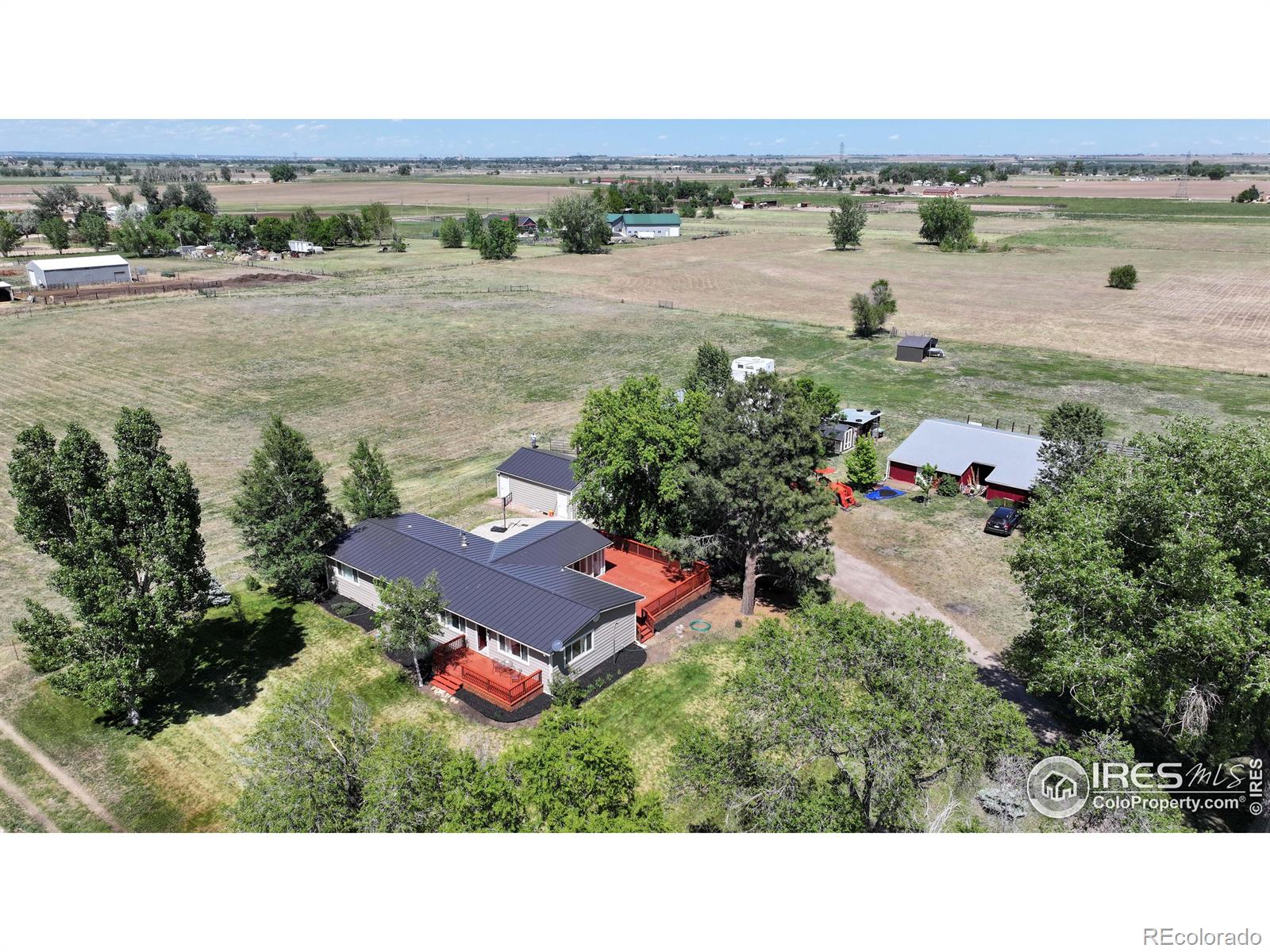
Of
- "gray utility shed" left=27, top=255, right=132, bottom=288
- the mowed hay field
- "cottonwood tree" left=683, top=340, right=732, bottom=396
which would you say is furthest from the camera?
"gray utility shed" left=27, top=255, right=132, bottom=288

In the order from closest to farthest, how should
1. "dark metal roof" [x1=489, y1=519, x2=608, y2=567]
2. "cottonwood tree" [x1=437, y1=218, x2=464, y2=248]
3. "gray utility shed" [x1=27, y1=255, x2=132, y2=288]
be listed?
"dark metal roof" [x1=489, y1=519, x2=608, y2=567] → "gray utility shed" [x1=27, y1=255, x2=132, y2=288] → "cottonwood tree" [x1=437, y1=218, x2=464, y2=248]

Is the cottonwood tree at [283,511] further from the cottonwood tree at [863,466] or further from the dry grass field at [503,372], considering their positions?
the cottonwood tree at [863,466]

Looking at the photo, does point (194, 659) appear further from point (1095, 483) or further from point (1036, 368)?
point (1036, 368)

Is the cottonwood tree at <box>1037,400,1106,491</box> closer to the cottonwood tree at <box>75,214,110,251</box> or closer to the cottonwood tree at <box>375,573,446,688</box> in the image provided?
the cottonwood tree at <box>375,573,446,688</box>

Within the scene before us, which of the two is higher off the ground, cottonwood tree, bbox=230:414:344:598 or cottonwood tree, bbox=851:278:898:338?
cottonwood tree, bbox=851:278:898:338

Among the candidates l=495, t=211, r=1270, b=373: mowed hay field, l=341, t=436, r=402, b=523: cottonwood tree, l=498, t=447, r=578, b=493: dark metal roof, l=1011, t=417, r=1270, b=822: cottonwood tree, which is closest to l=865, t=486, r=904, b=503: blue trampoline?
l=498, t=447, r=578, b=493: dark metal roof

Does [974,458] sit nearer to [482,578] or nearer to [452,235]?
[482,578]

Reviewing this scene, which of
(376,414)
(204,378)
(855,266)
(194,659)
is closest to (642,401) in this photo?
(194,659)
